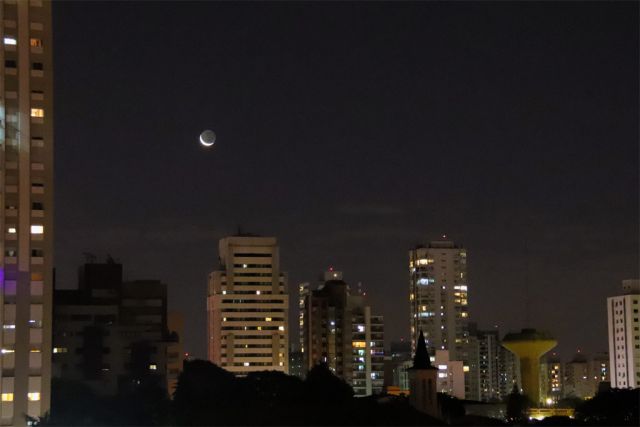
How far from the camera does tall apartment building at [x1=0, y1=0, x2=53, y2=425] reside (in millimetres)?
44906

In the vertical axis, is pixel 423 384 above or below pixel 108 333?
below

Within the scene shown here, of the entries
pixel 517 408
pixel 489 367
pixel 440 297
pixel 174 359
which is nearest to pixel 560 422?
pixel 517 408

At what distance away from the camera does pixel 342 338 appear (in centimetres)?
14200

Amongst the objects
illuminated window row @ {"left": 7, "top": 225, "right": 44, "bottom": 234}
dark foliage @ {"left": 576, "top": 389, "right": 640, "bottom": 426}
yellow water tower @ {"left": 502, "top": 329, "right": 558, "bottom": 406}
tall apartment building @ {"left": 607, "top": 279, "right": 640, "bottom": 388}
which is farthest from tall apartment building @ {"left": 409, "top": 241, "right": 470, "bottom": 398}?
illuminated window row @ {"left": 7, "top": 225, "right": 44, "bottom": 234}

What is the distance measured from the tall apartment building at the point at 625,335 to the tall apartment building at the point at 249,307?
154 ft

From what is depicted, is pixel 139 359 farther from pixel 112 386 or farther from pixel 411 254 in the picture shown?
pixel 411 254

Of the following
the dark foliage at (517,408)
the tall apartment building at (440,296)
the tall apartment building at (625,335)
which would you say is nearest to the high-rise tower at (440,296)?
the tall apartment building at (440,296)

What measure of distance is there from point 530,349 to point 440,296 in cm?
3934

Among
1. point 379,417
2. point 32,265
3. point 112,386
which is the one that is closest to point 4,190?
point 32,265

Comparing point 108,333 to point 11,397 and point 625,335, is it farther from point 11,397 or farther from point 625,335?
point 625,335

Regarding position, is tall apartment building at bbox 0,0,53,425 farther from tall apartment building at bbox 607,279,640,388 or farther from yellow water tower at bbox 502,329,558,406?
tall apartment building at bbox 607,279,640,388

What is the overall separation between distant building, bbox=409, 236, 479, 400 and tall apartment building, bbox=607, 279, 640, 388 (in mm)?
19801

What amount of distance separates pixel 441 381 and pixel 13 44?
99.7 metres

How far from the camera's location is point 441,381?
13812cm
